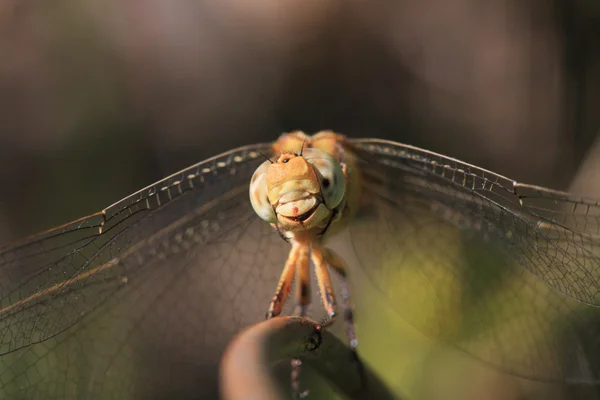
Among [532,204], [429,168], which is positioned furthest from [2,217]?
[532,204]

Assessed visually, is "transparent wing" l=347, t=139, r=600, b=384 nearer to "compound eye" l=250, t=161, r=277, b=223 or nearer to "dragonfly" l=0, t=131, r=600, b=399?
"dragonfly" l=0, t=131, r=600, b=399

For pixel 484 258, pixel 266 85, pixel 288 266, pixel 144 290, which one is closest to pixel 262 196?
pixel 288 266

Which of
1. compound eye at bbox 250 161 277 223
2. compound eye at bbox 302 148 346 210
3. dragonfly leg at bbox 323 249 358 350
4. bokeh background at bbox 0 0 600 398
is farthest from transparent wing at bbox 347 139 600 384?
bokeh background at bbox 0 0 600 398

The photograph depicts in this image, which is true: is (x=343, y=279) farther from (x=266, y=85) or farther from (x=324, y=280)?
(x=266, y=85)

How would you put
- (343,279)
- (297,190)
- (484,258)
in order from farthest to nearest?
(484,258) → (343,279) → (297,190)

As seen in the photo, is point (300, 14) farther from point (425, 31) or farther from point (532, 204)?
point (532, 204)

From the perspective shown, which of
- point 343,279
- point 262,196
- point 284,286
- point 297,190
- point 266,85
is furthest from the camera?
point 266,85

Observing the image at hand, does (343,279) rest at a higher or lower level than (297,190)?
lower
